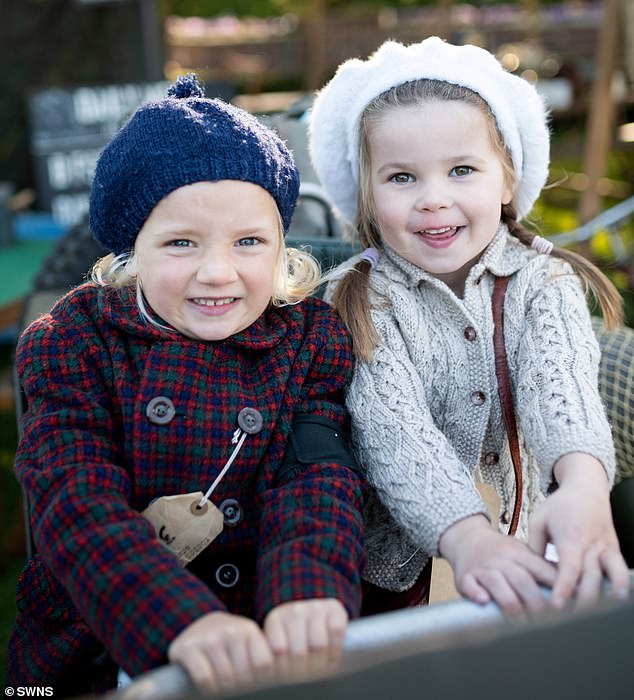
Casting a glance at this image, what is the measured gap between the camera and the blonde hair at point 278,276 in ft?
4.92

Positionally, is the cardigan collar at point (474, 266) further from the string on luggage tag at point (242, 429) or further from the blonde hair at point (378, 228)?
the string on luggage tag at point (242, 429)

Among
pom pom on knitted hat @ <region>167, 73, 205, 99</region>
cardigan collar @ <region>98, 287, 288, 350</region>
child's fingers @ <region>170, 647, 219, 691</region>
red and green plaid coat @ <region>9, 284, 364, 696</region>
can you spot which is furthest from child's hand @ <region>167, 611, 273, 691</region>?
pom pom on knitted hat @ <region>167, 73, 205, 99</region>

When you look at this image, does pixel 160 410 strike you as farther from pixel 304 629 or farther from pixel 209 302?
pixel 304 629

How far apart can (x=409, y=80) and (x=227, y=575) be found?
0.93 m

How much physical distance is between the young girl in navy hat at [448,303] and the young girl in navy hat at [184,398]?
0.39 ft

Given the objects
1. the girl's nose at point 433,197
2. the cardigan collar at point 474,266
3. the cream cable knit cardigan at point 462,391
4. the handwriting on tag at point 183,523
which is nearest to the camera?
the handwriting on tag at point 183,523

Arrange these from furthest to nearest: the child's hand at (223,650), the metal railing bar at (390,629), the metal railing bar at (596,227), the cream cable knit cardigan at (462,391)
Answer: the metal railing bar at (596,227)
the cream cable knit cardigan at (462,391)
the child's hand at (223,650)
the metal railing bar at (390,629)

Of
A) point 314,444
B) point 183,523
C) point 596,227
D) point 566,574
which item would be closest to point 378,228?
point 314,444

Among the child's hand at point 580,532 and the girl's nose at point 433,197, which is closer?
Answer: the child's hand at point 580,532

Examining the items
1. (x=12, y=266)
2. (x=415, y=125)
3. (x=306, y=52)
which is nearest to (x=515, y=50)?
(x=306, y=52)

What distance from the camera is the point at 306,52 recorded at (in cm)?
980

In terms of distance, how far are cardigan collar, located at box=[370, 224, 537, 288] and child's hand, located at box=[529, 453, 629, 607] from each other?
17.7 inches

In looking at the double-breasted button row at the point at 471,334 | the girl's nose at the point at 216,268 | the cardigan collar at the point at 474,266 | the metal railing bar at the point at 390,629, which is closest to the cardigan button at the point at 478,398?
the double-breasted button row at the point at 471,334

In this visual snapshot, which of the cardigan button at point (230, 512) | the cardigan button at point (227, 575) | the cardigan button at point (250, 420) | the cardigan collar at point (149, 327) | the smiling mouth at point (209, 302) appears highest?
the smiling mouth at point (209, 302)
